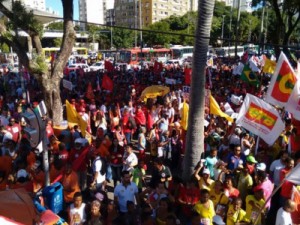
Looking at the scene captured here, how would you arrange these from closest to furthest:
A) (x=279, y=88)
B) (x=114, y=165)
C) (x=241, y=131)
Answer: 1. (x=279, y=88)
2. (x=114, y=165)
3. (x=241, y=131)

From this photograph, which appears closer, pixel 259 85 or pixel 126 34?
pixel 259 85

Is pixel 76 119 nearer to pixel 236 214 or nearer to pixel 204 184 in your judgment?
pixel 204 184

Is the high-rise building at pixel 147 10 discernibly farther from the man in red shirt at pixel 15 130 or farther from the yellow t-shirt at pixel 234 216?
the yellow t-shirt at pixel 234 216

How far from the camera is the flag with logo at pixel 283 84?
23.6 ft

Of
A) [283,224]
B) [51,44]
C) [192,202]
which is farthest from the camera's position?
[51,44]

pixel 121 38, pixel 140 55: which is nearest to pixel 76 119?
pixel 140 55

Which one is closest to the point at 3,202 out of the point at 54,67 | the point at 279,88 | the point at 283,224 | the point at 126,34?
the point at 283,224

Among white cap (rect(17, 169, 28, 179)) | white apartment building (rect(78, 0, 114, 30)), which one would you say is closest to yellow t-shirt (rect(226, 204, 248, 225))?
white cap (rect(17, 169, 28, 179))

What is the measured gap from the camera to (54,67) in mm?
13211

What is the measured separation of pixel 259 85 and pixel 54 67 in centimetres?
831

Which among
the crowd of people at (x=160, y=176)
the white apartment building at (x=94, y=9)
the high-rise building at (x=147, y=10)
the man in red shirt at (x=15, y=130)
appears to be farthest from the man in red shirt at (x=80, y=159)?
the white apartment building at (x=94, y=9)

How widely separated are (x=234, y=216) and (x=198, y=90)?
2974 mm

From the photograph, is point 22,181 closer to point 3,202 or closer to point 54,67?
point 3,202

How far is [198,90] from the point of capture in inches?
313
